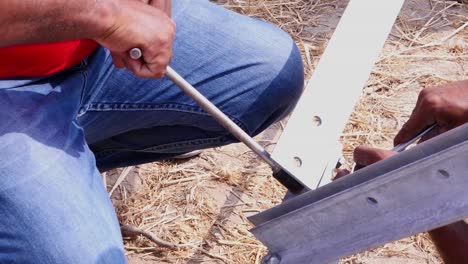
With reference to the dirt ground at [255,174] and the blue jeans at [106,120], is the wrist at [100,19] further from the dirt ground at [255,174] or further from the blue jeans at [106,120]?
the dirt ground at [255,174]

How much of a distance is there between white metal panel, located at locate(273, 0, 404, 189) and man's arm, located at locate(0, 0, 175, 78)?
312mm

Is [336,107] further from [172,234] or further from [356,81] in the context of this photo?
[172,234]

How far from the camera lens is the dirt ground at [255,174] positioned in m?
2.20

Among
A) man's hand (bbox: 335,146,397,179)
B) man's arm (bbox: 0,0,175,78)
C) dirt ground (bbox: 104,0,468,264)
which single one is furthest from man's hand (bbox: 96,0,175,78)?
Result: dirt ground (bbox: 104,0,468,264)

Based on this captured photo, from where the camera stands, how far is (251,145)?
1385 millimetres

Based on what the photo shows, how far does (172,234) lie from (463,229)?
0.97 m

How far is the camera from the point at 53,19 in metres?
1.36

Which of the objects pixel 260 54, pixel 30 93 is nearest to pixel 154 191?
pixel 260 54

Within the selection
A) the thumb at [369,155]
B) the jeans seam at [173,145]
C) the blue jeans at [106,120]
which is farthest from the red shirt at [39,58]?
the thumb at [369,155]

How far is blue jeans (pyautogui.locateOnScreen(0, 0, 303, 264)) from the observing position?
4.61 feet

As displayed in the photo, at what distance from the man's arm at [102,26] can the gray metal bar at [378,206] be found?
46 centimetres

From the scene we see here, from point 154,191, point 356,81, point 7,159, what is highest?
point 356,81

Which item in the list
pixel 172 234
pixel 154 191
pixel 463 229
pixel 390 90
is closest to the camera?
pixel 463 229

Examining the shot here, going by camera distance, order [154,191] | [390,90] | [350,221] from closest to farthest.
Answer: [350,221]
[154,191]
[390,90]
